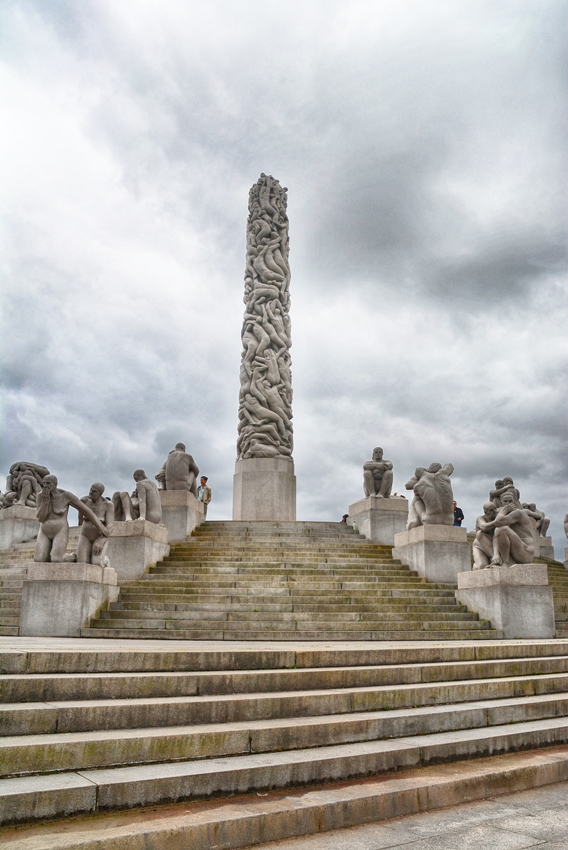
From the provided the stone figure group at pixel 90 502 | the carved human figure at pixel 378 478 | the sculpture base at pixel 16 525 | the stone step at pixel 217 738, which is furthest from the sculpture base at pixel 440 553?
the sculpture base at pixel 16 525

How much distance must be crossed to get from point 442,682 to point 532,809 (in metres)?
2.22

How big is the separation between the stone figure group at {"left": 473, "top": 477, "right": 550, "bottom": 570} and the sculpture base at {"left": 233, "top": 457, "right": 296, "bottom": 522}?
415 inches

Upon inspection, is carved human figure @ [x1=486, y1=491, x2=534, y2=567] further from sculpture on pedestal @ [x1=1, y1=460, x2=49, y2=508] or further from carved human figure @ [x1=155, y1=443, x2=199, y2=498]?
sculpture on pedestal @ [x1=1, y1=460, x2=49, y2=508]

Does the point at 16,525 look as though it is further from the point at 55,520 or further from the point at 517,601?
the point at 517,601

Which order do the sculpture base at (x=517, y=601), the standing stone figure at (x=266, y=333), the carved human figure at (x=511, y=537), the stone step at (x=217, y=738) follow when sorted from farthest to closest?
the standing stone figure at (x=266, y=333)
the carved human figure at (x=511, y=537)
the sculpture base at (x=517, y=601)
the stone step at (x=217, y=738)

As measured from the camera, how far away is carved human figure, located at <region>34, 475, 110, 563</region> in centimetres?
1116

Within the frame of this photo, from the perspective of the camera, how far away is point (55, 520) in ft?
37.1

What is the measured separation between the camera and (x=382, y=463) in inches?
779

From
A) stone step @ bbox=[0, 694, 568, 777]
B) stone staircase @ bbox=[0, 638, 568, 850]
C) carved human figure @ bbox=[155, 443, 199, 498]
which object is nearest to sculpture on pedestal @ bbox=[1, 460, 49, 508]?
carved human figure @ bbox=[155, 443, 199, 498]

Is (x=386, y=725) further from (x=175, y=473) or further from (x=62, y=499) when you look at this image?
(x=175, y=473)

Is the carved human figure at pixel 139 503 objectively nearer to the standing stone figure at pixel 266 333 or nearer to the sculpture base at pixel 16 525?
the sculpture base at pixel 16 525

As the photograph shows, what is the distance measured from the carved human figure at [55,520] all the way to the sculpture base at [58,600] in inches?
11.2

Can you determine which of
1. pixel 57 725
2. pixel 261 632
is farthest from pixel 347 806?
pixel 261 632

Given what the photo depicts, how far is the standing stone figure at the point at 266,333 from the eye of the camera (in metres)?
23.8
